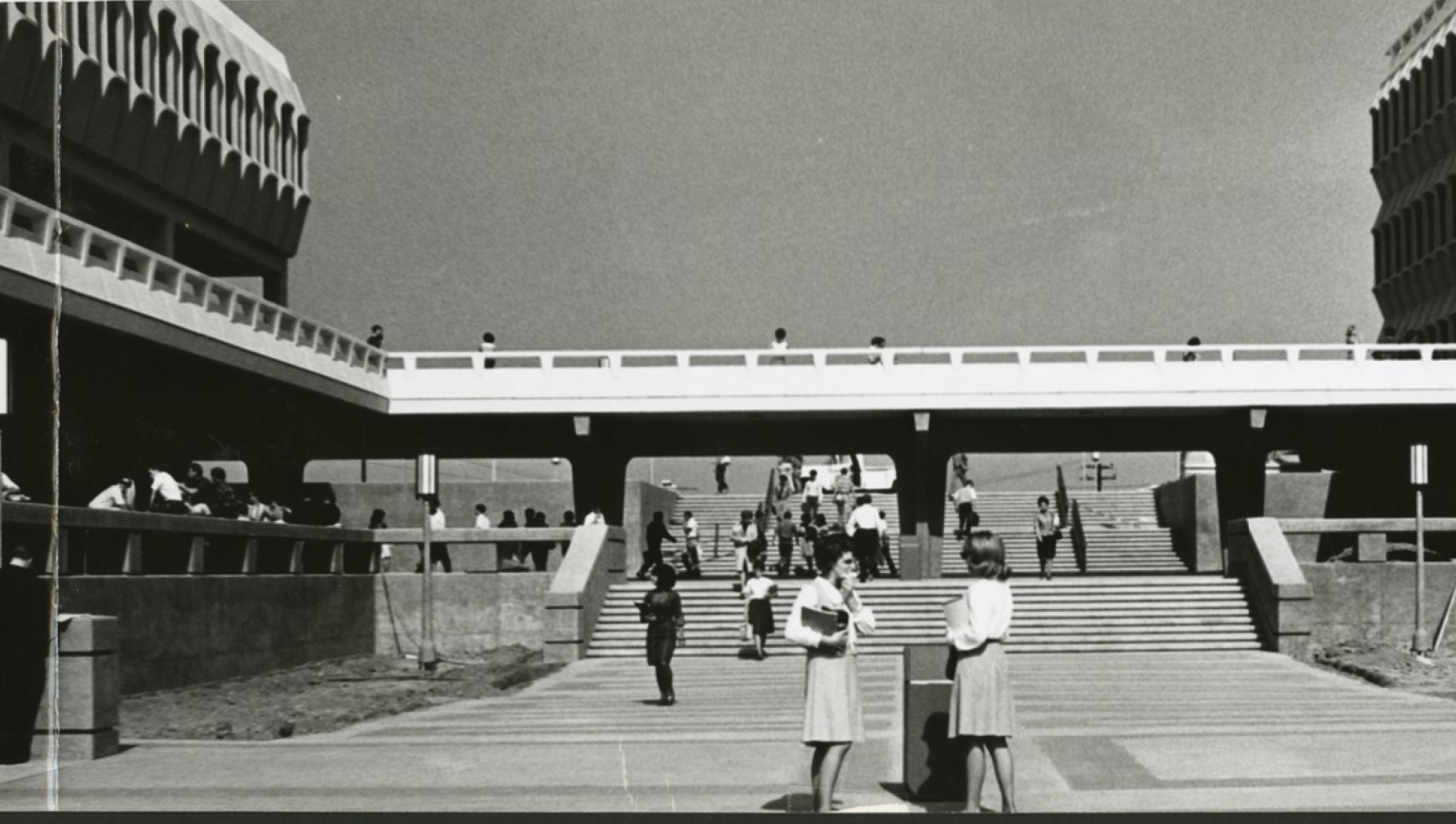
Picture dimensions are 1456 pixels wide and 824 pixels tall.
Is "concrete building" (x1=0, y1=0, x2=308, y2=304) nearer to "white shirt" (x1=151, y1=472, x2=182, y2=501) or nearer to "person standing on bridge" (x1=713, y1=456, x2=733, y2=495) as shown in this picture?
"white shirt" (x1=151, y1=472, x2=182, y2=501)

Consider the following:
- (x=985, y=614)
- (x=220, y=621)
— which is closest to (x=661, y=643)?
(x=220, y=621)

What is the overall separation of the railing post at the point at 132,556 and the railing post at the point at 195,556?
1.58 meters

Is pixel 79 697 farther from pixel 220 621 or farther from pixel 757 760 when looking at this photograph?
pixel 220 621

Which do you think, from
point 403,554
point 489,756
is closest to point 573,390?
point 403,554

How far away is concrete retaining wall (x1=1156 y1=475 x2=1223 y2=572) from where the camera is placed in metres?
40.7

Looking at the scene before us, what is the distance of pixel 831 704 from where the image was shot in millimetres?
11055

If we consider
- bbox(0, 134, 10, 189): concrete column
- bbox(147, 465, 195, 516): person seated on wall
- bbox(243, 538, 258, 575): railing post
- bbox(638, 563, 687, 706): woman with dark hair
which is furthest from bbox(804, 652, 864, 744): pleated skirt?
bbox(0, 134, 10, 189): concrete column

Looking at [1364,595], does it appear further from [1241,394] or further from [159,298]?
[159,298]

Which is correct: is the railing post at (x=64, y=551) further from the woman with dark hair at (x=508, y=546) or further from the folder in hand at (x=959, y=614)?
the woman with dark hair at (x=508, y=546)

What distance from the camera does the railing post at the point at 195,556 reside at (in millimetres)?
22641

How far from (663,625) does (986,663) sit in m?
9.24

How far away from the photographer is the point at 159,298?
27.0 metres

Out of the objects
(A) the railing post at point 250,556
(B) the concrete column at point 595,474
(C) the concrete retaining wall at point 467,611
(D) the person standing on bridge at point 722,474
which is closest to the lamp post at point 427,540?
(C) the concrete retaining wall at point 467,611

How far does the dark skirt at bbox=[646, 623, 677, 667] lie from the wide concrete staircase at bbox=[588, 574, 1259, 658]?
590cm
